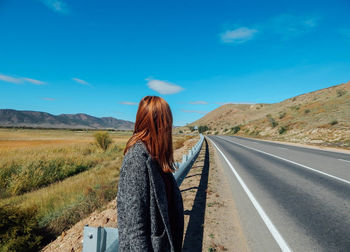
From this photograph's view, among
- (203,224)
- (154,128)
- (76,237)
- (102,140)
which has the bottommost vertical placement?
(76,237)

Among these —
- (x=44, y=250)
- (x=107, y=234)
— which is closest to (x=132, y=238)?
(x=107, y=234)

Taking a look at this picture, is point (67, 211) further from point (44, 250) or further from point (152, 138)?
point (152, 138)

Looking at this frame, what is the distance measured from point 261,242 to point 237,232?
17.1 inches

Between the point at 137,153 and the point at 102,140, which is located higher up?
the point at 137,153

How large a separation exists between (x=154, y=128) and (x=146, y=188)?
1.44 feet

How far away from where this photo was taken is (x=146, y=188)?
1.28 m

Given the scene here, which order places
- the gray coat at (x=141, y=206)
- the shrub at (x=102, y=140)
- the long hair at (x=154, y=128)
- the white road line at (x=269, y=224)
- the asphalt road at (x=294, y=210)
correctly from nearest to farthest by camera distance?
the gray coat at (x=141, y=206) < the long hair at (x=154, y=128) < the white road line at (x=269, y=224) < the asphalt road at (x=294, y=210) < the shrub at (x=102, y=140)

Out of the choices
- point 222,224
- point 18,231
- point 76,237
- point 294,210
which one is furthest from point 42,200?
point 294,210

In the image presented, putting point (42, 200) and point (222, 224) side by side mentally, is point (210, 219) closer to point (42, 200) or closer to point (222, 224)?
point (222, 224)

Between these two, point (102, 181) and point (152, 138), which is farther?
point (102, 181)

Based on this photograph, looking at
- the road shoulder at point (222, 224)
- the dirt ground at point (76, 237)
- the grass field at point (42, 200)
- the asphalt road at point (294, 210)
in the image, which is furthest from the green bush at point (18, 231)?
the asphalt road at point (294, 210)

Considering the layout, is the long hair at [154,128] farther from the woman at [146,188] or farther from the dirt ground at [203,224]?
the dirt ground at [203,224]

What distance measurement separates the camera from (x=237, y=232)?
3.47 meters

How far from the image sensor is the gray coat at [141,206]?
1.25 meters
